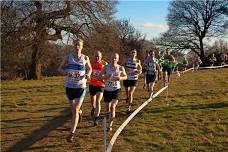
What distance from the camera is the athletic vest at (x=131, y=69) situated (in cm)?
1437

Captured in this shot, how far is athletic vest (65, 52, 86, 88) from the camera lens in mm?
10067

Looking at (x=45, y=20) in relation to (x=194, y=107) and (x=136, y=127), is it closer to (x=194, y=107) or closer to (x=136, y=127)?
(x=194, y=107)

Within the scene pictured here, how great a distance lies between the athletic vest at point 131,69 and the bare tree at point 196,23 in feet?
184

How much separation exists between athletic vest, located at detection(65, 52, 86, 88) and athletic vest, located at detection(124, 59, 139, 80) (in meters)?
4.35

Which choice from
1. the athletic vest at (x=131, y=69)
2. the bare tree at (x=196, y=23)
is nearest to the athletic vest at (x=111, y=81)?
the athletic vest at (x=131, y=69)

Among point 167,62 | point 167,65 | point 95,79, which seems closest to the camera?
point 95,79

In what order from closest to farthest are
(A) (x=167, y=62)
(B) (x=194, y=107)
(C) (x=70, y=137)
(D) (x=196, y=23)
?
(C) (x=70, y=137) → (B) (x=194, y=107) → (A) (x=167, y=62) → (D) (x=196, y=23)

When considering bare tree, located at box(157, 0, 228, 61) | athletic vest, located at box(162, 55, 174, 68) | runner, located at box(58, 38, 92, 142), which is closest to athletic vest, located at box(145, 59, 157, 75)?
athletic vest, located at box(162, 55, 174, 68)

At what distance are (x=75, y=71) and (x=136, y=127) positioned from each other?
9.63ft

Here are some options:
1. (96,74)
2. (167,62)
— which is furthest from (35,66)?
(96,74)

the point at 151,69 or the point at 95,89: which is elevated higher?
the point at 151,69

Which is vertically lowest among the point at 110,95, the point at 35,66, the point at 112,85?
the point at 110,95

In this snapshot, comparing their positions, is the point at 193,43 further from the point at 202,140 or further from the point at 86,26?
the point at 202,140

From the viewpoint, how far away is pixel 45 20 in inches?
1489
